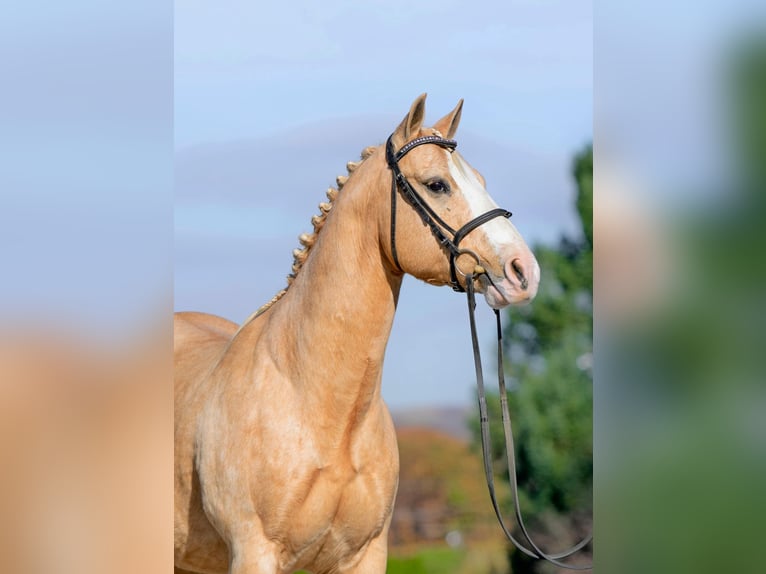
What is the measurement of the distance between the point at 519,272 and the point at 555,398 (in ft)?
26.0

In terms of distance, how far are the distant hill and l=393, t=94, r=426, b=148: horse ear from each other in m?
8.64

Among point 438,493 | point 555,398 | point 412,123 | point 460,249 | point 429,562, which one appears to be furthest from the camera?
point 438,493

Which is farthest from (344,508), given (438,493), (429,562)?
(438,493)

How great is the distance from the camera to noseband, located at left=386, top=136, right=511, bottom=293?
3252 millimetres

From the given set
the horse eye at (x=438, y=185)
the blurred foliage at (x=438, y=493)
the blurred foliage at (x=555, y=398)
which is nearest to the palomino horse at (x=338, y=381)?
the horse eye at (x=438, y=185)

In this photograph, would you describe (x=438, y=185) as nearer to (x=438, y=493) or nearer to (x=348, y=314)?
(x=348, y=314)

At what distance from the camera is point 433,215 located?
333cm

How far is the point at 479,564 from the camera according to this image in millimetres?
11555

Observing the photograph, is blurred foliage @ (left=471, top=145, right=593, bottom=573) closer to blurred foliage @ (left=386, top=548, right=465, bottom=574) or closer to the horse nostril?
blurred foliage @ (left=386, top=548, right=465, bottom=574)
